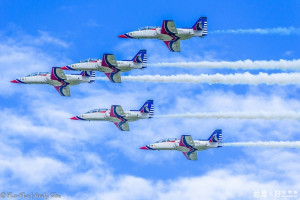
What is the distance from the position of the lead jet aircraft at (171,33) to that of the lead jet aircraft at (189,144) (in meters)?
12.5

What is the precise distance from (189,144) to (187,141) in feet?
2.38

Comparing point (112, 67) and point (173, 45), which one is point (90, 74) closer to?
point (112, 67)

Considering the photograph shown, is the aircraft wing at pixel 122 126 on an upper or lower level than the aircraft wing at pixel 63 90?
lower

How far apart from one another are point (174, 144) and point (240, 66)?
15938 millimetres

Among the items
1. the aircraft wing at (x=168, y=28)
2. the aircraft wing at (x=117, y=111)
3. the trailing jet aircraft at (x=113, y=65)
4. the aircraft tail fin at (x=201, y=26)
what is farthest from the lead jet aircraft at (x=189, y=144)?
the aircraft wing at (x=168, y=28)

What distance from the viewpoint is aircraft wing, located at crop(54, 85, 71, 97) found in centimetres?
10688

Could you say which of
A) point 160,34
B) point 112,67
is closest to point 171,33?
point 160,34

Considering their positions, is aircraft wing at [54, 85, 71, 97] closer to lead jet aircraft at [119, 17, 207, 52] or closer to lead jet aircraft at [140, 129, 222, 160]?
lead jet aircraft at [119, 17, 207, 52]

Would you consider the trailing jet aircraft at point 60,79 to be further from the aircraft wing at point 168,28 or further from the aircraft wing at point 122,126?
the aircraft wing at point 168,28

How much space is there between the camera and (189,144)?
98938 mm

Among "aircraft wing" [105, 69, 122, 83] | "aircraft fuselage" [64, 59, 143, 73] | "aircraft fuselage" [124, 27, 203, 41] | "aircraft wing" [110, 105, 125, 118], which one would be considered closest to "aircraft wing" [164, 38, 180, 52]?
"aircraft fuselage" [124, 27, 203, 41]

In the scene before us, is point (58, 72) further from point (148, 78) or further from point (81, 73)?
point (148, 78)

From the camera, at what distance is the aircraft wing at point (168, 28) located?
95650mm

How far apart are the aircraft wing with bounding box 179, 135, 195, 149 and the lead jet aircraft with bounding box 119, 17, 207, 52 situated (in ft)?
39.7
